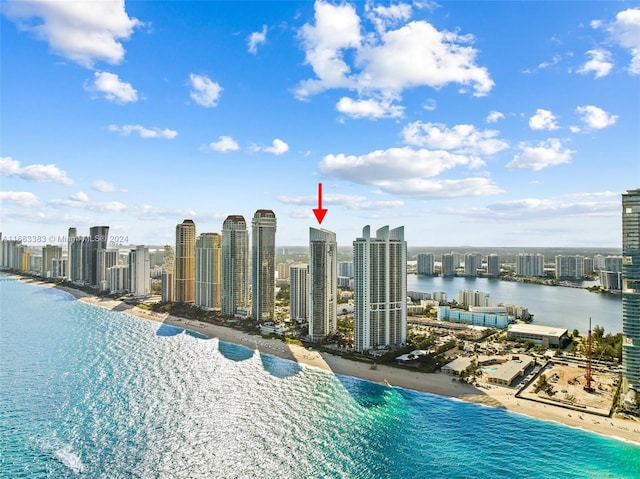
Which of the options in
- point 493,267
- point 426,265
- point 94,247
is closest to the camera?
point 94,247

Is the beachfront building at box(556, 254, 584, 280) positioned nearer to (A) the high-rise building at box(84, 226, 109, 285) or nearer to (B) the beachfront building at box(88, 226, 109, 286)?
(B) the beachfront building at box(88, 226, 109, 286)

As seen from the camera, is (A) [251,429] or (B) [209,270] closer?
(A) [251,429]

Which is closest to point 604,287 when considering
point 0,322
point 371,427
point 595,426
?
point 595,426

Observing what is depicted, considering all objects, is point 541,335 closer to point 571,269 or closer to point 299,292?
point 299,292

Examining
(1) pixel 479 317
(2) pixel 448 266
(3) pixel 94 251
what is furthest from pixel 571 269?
(3) pixel 94 251

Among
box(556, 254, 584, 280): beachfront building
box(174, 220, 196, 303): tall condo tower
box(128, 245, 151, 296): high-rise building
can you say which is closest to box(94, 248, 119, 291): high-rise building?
box(128, 245, 151, 296): high-rise building

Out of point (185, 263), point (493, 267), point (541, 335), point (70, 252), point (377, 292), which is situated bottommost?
point (541, 335)

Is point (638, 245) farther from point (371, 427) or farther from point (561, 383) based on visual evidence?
point (371, 427)

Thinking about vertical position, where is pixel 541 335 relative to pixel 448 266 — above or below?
below

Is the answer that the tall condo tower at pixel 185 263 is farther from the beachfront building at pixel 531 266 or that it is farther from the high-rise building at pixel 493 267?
the beachfront building at pixel 531 266
